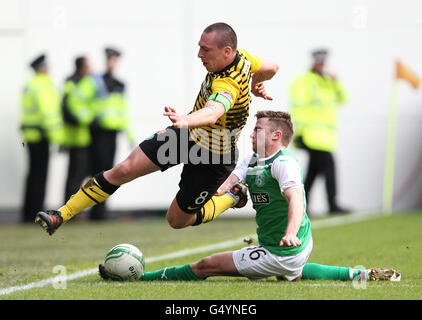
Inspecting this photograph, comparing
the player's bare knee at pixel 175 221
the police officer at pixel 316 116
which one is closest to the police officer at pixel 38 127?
the police officer at pixel 316 116

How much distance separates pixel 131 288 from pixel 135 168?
1067 millimetres

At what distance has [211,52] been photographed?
6754 millimetres

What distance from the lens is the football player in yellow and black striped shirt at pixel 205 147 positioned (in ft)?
22.2

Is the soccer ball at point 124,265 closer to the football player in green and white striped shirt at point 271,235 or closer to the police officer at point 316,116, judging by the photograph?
the football player in green and white striped shirt at point 271,235

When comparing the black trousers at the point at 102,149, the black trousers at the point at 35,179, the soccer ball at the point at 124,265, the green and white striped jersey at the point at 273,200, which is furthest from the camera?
the black trousers at the point at 35,179

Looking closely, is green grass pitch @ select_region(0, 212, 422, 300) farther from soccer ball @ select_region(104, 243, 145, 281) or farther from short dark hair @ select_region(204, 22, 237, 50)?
short dark hair @ select_region(204, 22, 237, 50)

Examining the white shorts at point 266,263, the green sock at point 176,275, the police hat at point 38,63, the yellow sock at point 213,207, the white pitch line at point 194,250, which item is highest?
the police hat at point 38,63

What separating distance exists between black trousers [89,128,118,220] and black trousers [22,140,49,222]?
0.79 meters

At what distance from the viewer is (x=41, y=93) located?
14.6 meters

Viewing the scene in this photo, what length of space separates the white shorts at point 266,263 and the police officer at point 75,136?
8.37 metres

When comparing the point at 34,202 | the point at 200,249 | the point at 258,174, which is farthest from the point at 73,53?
the point at 258,174

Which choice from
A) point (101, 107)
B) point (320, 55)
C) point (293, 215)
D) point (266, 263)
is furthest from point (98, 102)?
point (293, 215)

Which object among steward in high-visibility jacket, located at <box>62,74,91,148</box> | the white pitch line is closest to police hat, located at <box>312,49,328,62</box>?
the white pitch line

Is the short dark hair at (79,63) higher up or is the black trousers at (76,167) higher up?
the short dark hair at (79,63)
